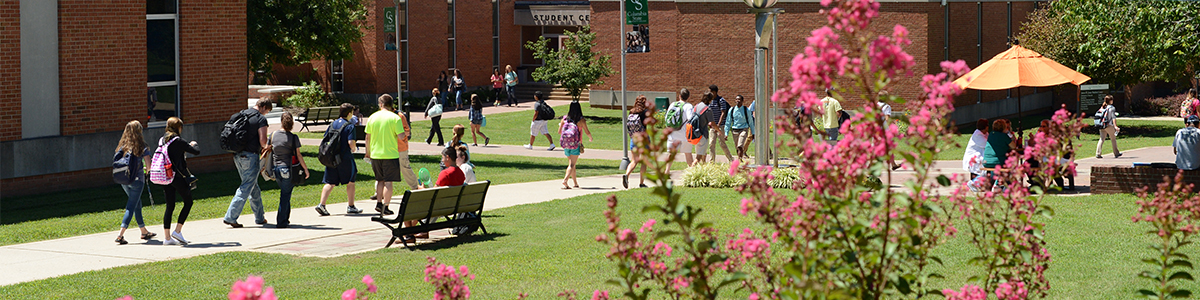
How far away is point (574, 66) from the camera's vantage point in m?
38.8

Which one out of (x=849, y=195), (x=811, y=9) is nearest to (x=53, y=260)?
(x=849, y=195)

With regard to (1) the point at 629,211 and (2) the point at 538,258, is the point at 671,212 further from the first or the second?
(1) the point at 629,211

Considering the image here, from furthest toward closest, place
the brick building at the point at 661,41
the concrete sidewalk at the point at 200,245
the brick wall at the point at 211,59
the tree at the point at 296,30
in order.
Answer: the brick building at the point at 661,41
the tree at the point at 296,30
the brick wall at the point at 211,59
the concrete sidewalk at the point at 200,245

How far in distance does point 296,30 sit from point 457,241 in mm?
21111

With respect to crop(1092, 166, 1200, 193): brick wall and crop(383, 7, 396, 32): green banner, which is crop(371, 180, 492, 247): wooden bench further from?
crop(383, 7, 396, 32): green banner

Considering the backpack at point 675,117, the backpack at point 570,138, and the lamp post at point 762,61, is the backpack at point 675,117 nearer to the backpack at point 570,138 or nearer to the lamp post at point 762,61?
A: the lamp post at point 762,61

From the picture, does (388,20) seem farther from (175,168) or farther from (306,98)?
(175,168)

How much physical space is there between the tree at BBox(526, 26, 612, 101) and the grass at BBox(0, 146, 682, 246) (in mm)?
15939

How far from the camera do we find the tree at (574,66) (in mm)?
38781

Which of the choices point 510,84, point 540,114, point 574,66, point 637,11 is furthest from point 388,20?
point 637,11

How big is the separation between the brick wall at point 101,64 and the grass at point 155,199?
1.19 metres

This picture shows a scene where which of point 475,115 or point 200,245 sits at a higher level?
point 475,115

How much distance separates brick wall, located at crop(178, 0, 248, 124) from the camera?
1925 cm

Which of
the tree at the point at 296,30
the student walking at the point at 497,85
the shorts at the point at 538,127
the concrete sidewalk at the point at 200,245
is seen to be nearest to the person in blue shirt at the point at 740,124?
the shorts at the point at 538,127
